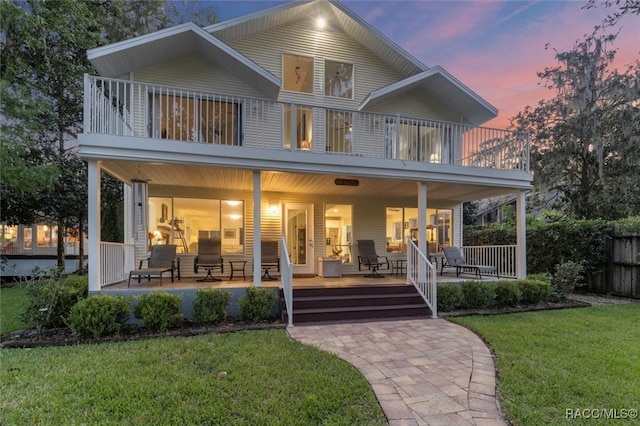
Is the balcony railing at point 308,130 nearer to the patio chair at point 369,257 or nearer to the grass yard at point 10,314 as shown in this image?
the patio chair at point 369,257

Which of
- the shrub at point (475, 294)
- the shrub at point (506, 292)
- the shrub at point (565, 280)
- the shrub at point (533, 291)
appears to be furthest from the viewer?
the shrub at point (565, 280)

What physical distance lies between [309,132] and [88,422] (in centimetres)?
817

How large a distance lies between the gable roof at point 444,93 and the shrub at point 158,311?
733 centimetres

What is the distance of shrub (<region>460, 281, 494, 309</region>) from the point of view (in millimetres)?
7398

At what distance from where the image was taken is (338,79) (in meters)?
10.4

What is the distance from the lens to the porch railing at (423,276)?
6.95 m

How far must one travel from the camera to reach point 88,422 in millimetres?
2934

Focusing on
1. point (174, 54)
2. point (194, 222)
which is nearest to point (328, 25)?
point (174, 54)

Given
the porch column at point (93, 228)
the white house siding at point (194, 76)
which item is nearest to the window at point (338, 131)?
the white house siding at point (194, 76)

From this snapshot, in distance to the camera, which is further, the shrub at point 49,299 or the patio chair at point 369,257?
the patio chair at point 369,257

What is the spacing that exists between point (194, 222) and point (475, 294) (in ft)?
24.4

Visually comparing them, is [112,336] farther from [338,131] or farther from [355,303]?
[338,131]

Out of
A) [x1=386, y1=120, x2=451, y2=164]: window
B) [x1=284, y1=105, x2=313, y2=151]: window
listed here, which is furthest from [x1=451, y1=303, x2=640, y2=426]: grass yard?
[x1=284, y1=105, x2=313, y2=151]: window

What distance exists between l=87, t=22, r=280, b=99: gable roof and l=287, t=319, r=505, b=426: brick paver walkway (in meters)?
6.36
